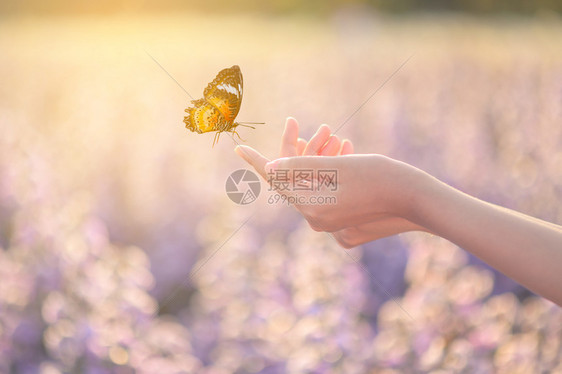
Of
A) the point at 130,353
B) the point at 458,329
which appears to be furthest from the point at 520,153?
the point at 130,353

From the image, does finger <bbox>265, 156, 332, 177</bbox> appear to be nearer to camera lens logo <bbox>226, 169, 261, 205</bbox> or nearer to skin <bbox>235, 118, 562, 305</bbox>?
skin <bbox>235, 118, 562, 305</bbox>

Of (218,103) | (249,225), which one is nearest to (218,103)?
(218,103)

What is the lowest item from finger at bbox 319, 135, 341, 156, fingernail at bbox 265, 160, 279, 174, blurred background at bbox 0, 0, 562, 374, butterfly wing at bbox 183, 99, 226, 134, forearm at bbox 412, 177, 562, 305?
blurred background at bbox 0, 0, 562, 374

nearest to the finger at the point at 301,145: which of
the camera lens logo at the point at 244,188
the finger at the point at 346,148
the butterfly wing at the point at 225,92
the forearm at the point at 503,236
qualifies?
the finger at the point at 346,148

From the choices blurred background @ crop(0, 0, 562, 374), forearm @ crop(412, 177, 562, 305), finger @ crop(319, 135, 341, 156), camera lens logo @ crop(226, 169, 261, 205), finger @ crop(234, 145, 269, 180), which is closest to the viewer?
forearm @ crop(412, 177, 562, 305)

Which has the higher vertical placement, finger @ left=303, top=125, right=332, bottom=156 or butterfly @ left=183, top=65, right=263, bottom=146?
butterfly @ left=183, top=65, right=263, bottom=146

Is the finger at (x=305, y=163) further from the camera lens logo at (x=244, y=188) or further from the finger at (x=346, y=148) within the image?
the camera lens logo at (x=244, y=188)

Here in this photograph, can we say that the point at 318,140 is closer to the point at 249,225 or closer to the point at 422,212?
Result: the point at 422,212

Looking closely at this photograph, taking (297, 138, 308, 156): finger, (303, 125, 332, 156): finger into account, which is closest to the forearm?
(303, 125, 332, 156): finger
